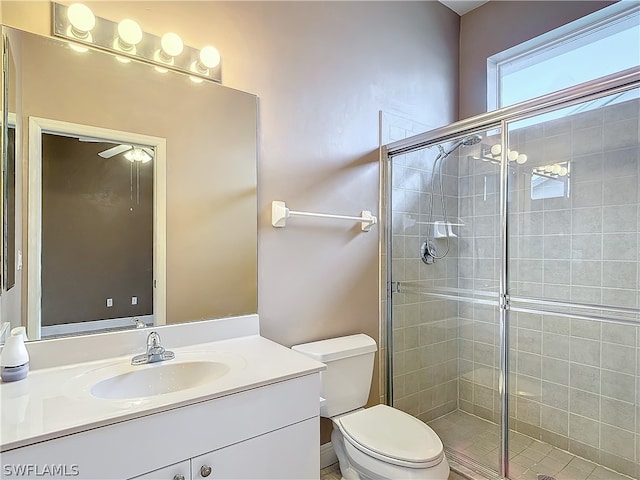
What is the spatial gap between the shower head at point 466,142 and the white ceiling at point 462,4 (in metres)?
1.18

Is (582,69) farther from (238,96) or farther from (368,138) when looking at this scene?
(238,96)

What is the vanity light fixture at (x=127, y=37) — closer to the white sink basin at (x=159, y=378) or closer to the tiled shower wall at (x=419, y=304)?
the white sink basin at (x=159, y=378)

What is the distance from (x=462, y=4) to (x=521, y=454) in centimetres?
303

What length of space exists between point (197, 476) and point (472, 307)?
1.94m

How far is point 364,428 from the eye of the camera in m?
1.62

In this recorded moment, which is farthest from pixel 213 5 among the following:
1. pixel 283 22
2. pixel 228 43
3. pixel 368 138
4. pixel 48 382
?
pixel 48 382

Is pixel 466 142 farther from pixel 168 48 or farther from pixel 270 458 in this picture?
pixel 270 458

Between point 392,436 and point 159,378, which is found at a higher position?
point 159,378

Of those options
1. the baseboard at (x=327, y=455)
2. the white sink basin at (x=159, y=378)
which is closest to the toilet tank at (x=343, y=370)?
the baseboard at (x=327, y=455)

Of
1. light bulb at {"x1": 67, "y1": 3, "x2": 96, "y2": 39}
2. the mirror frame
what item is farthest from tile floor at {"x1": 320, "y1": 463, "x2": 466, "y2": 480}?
light bulb at {"x1": 67, "y1": 3, "x2": 96, "y2": 39}

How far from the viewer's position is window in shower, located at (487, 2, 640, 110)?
6.87ft

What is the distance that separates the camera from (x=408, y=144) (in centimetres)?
218

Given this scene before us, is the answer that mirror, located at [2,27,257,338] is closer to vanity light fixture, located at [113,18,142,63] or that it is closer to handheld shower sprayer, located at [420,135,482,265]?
vanity light fixture, located at [113,18,142,63]

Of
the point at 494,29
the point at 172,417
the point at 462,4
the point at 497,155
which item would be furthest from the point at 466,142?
the point at 172,417
